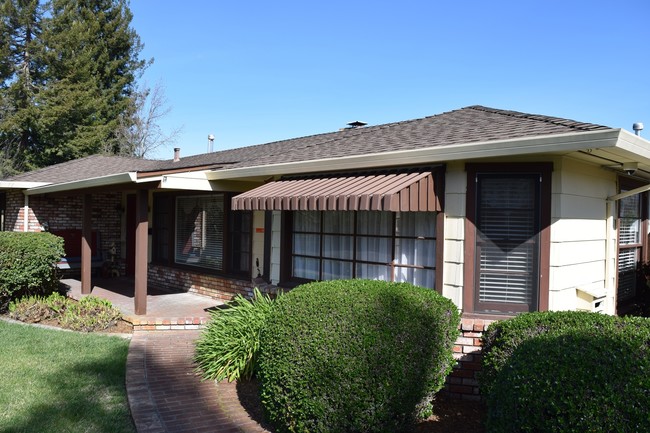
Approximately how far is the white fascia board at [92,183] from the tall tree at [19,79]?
21.1 metres

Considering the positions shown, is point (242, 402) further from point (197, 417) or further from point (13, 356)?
point (13, 356)

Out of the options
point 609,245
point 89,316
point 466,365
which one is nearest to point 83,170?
point 89,316

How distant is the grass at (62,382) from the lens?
4883 millimetres

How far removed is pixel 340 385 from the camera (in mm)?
4168

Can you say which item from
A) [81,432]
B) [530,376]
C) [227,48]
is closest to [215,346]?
[81,432]

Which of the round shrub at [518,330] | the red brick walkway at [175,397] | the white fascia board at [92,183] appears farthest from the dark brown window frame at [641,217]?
the white fascia board at [92,183]

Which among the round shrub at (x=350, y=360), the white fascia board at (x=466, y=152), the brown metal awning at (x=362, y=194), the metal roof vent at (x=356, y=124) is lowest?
the round shrub at (x=350, y=360)

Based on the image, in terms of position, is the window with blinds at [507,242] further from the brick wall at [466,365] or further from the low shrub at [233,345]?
the low shrub at [233,345]

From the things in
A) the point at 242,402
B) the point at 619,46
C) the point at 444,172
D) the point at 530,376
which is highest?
the point at 619,46

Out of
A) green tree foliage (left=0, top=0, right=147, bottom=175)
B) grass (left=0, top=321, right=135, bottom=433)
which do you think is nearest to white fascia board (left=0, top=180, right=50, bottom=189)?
grass (left=0, top=321, right=135, bottom=433)

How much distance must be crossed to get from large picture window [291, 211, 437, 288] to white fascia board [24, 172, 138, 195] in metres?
3.13

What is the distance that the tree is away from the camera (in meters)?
35.9

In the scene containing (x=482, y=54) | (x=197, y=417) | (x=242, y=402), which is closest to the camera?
(x=197, y=417)

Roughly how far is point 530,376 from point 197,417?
11.2 ft
